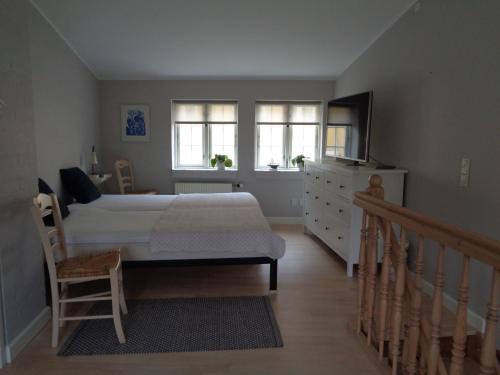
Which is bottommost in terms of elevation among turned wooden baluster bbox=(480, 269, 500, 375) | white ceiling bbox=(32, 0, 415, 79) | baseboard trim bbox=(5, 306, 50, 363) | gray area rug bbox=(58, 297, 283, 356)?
gray area rug bbox=(58, 297, 283, 356)

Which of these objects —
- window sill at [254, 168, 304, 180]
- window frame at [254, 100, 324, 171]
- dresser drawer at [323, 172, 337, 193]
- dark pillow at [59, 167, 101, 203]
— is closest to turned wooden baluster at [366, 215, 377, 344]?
dresser drawer at [323, 172, 337, 193]

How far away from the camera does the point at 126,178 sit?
17.5ft

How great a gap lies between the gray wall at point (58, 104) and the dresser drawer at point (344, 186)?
9.94 ft

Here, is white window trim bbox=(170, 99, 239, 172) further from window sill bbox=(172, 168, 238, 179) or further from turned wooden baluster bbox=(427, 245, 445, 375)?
turned wooden baluster bbox=(427, 245, 445, 375)

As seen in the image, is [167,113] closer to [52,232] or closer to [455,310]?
[52,232]

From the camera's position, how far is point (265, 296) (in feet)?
10.1

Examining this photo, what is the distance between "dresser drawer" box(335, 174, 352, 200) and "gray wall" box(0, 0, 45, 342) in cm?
261

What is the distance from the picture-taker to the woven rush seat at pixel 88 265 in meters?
2.33

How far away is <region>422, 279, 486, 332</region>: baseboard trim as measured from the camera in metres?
2.50

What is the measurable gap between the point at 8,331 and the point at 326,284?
243cm

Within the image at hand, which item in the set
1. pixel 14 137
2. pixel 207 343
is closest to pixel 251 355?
pixel 207 343

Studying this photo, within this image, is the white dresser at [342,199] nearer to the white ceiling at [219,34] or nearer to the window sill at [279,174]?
the window sill at [279,174]

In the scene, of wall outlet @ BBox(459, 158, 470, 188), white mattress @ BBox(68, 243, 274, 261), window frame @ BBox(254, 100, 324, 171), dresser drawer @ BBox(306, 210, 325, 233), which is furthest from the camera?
window frame @ BBox(254, 100, 324, 171)

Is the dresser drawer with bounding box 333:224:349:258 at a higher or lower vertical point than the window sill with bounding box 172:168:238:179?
lower
